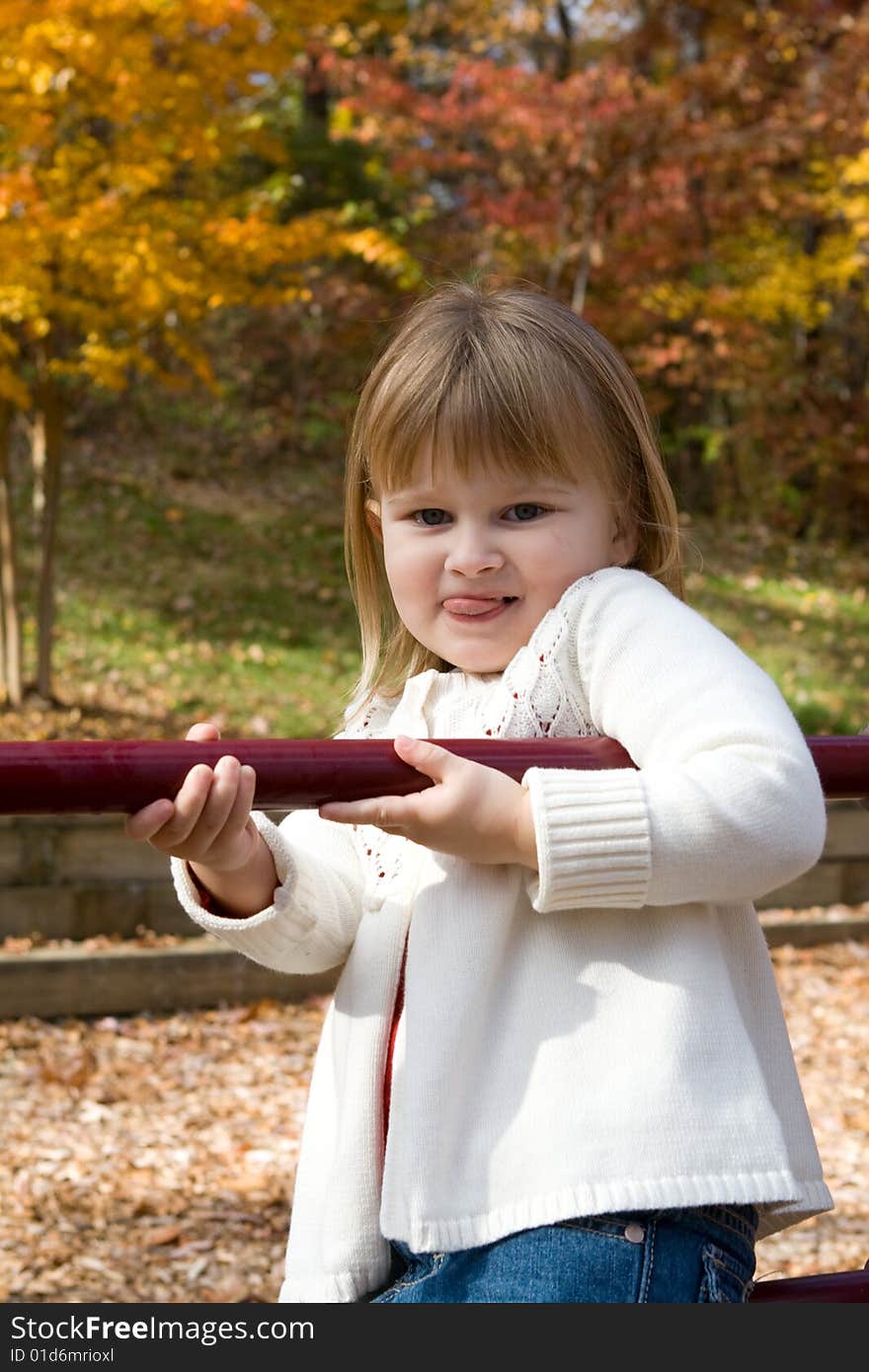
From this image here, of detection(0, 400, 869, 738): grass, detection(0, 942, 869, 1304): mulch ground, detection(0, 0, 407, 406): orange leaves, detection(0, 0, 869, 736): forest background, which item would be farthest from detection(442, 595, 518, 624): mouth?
detection(0, 400, 869, 738): grass

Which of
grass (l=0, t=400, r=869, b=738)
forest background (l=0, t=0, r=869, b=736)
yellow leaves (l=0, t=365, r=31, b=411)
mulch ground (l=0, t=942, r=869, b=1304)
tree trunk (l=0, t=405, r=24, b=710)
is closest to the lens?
mulch ground (l=0, t=942, r=869, b=1304)

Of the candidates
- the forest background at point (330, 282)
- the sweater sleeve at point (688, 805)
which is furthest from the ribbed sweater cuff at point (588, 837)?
the forest background at point (330, 282)

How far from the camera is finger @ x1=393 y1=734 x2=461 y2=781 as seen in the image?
4.08 feet

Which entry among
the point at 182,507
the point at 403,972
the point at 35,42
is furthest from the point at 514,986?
the point at 182,507

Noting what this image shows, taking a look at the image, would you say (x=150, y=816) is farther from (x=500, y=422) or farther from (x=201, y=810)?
(x=500, y=422)

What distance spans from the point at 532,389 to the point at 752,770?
1.53ft

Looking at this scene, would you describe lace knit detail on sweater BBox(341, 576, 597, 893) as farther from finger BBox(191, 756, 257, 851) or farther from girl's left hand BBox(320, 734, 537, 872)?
finger BBox(191, 756, 257, 851)

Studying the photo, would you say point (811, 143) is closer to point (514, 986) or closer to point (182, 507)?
point (182, 507)

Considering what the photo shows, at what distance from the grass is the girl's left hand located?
21.9ft

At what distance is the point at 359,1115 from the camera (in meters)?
1.45

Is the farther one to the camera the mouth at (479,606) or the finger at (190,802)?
the mouth at (479,606)

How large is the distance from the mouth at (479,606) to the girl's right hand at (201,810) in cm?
34

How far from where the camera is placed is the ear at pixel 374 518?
1740 mm

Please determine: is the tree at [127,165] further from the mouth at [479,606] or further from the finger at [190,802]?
the finger at [190,802]
